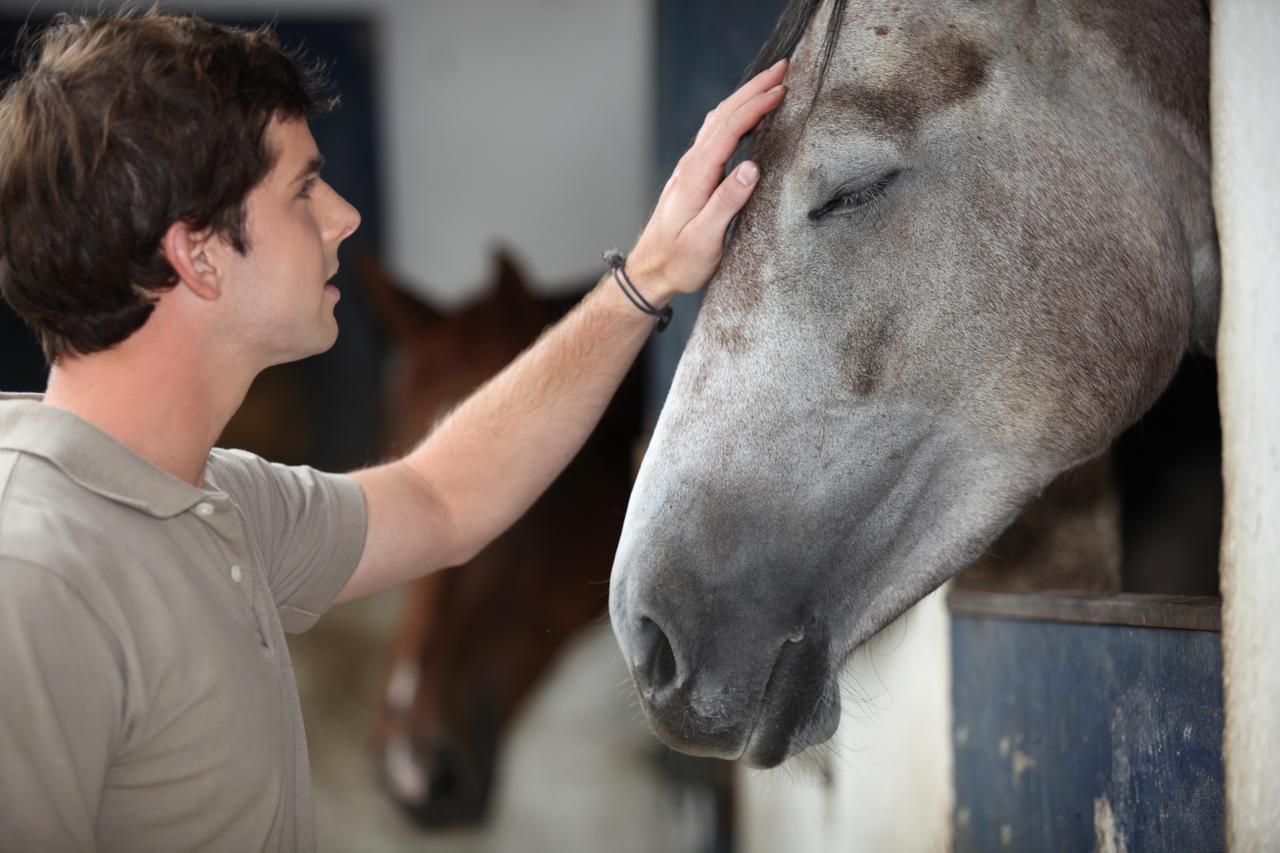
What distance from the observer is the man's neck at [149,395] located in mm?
1170

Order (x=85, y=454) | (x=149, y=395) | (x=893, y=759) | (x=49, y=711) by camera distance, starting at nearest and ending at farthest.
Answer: (x=49, y=711)
(x=85, y=454)
(x=149, y=395)
(x=893, y=759)

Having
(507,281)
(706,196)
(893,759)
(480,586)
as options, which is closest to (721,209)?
(706,196)

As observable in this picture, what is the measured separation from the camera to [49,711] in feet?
3.08

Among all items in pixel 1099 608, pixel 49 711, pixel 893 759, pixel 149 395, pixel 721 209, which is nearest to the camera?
pixel 49 711

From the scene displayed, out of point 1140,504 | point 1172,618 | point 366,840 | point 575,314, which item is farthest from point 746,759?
point 366,840

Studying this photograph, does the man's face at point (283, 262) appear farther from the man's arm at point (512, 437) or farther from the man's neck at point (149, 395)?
the man's arm at point (512, 437)

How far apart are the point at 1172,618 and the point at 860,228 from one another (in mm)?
565

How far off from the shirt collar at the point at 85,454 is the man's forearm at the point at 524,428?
56cm

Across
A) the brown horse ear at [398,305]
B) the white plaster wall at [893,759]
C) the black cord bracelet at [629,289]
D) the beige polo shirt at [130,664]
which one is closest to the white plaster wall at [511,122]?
the brown horse ear at [398,305]

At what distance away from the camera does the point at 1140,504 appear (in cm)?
292

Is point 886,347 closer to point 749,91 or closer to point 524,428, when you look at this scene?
point 749,91

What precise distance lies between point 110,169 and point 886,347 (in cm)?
80

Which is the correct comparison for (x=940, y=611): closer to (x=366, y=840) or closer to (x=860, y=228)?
(x=860, y=228)

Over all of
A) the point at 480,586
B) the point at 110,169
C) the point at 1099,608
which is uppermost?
the point at 110,169
